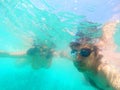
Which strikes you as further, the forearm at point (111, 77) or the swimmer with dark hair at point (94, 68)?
the swimmer with dark hair at point (94, 68)

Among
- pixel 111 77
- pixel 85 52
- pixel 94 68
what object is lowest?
pixel 111 77

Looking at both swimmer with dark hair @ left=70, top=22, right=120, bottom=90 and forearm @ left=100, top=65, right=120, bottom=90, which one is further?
swimmer with dark hair @ left=70, top=22, right=120, bottom=90

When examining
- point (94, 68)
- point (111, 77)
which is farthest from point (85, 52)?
point (111, 77)

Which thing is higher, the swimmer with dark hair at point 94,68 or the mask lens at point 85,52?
the mask lens at point 85,52

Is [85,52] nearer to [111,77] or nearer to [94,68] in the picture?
[94,68]

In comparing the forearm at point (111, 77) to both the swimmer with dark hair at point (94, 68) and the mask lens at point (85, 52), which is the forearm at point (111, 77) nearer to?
the swimmer with dark hair at point (94, 68)

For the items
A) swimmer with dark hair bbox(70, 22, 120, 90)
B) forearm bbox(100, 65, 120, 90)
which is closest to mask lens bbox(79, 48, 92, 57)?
swimmer with dark hair bbox(70, 22, 120, 90)

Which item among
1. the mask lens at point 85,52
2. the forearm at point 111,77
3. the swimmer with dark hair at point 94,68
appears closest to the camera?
the forearm at point 111,77

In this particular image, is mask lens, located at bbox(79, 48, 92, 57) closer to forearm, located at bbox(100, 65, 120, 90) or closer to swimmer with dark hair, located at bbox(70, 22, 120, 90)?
swimmer with dark hair, located at bbox(70, 22, 120, 90)

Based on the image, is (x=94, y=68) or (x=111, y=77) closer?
(x=111, y=77)

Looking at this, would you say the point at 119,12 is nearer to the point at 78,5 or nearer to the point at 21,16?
the point at 78,5

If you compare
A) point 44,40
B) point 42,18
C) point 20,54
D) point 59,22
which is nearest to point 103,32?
point 59,22

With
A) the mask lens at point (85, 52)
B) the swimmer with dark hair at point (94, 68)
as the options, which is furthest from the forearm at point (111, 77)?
the mask lens at point (85, 52)

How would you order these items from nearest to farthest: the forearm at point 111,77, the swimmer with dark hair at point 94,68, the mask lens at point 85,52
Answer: the forearm at point 111,77
the swimmer with dark hair at point 94,68
the mask lens at point 85,52
